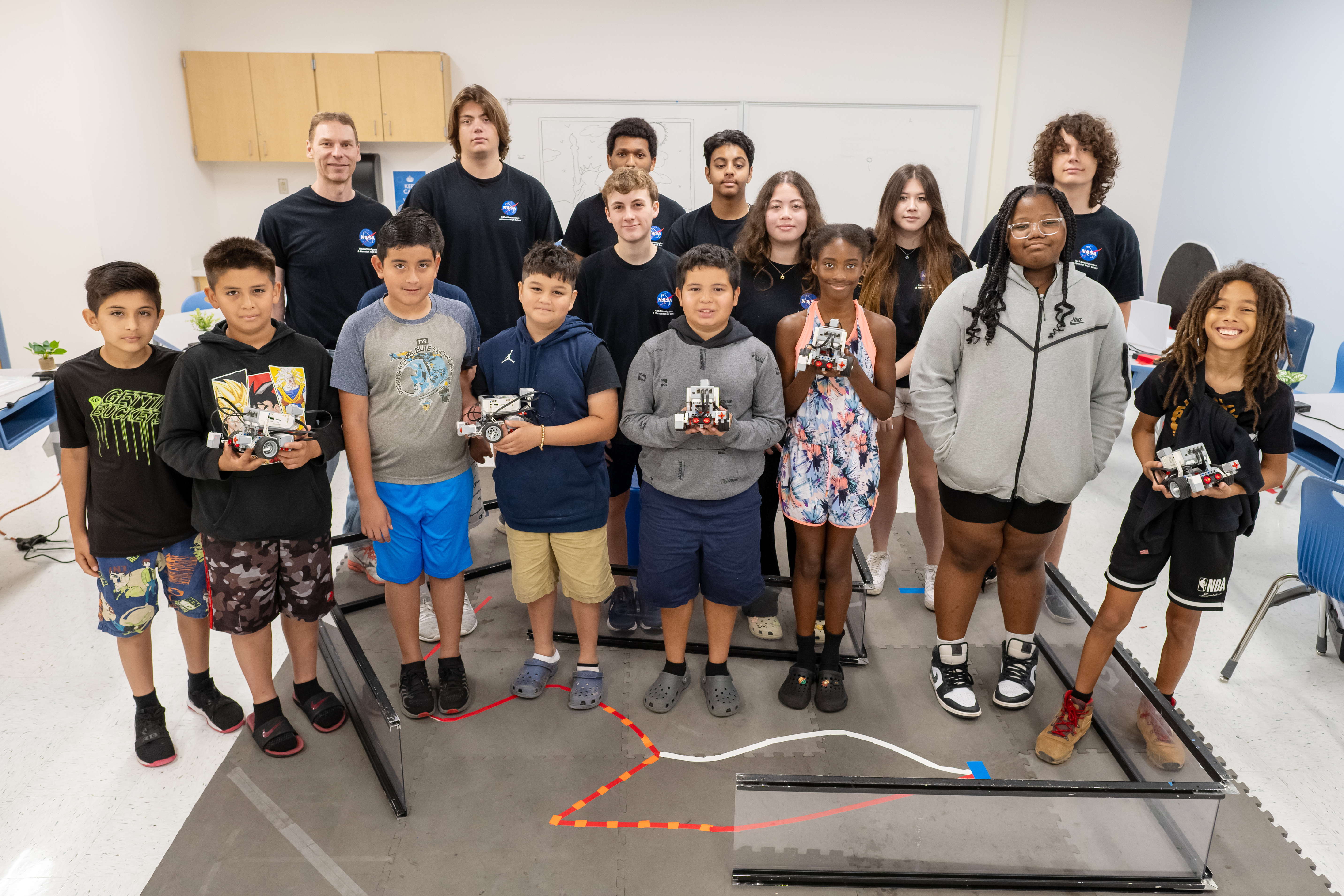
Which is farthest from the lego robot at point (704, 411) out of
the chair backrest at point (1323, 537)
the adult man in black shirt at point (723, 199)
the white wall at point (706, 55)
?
the white wall at point (706, 55)

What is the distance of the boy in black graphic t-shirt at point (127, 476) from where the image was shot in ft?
6.28

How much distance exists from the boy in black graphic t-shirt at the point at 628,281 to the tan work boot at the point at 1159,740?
1.56 meters

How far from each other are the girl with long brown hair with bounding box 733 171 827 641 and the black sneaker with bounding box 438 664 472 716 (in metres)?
1.04

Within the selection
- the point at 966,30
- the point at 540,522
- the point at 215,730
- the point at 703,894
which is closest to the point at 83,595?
the point at 215,730

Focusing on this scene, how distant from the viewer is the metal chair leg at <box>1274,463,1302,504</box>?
411 centimetres

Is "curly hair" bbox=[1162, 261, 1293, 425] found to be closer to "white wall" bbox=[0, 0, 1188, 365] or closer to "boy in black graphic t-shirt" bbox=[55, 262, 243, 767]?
"boy in black graphic t-shirt" bbox=[55, 262, 243, 767]

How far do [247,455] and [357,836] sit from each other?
0.94 meters

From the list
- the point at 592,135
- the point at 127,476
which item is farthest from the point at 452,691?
the point at 592,135

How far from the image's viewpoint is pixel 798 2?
5918 millimetres

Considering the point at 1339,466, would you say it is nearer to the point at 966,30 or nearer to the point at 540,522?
the point at 540,522

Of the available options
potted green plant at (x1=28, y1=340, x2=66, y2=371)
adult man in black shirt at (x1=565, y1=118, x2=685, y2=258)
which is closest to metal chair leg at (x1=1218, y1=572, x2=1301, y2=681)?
adult man in black shirt at (x1=565, y1=118, x2=685, y2=258)

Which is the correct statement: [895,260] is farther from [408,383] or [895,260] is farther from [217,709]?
[217,709]

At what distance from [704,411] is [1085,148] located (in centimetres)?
161

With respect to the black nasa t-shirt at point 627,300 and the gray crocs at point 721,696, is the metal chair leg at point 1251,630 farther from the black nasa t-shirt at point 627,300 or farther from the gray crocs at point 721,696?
the black nasa t-shirt at point 627,300
